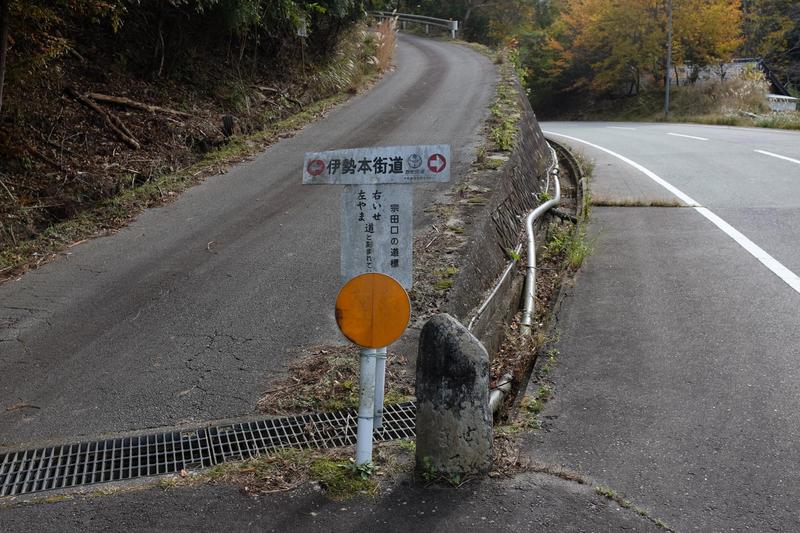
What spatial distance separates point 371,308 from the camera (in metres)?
4.07

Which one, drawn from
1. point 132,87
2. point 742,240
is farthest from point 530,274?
point 132,87

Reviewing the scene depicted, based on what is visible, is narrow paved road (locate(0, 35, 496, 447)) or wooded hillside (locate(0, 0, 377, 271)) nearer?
narrow paved road (locate(0, 35, 496, 447))

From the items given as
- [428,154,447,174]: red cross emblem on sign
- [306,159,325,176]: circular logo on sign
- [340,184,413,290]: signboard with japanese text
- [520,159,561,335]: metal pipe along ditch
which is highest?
[428,154,447,174]: red cross emblem on sign

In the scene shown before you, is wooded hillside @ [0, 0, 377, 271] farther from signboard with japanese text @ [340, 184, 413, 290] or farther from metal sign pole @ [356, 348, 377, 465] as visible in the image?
metal sign pole @ [356, 348, 377, 465]

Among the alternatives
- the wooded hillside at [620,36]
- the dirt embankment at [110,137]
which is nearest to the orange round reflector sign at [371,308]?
the dirt embankment at [110,137]

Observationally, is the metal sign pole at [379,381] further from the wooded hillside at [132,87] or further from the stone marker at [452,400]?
the wooded hillside at [132,87]

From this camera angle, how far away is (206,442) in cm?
477

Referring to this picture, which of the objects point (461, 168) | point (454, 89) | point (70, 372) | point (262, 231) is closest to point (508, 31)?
point (454, 89)

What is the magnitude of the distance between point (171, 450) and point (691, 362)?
13.8 feet

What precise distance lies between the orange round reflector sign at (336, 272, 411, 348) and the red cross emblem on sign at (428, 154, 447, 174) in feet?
2.21

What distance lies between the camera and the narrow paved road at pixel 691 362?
13.9ft

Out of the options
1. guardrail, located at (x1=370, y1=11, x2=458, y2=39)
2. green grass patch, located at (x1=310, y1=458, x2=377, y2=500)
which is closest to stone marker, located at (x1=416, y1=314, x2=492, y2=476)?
green grass patch, located at (x1=310, y1=458, x2=377, y2=500)

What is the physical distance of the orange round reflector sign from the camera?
13.3ft

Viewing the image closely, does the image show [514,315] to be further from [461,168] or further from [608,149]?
[608,149]
